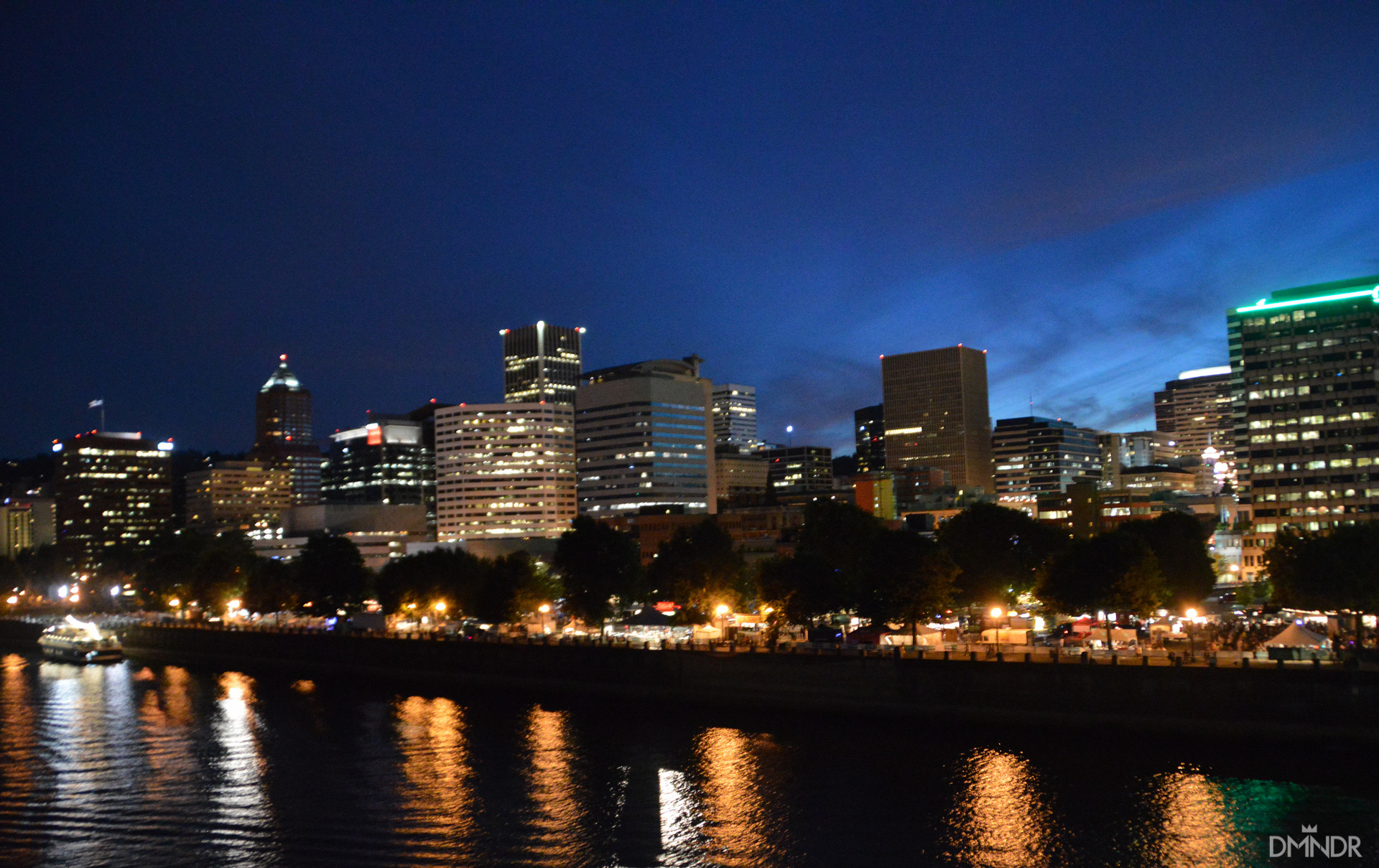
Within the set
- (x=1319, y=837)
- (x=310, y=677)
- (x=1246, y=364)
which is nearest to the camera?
(x=1319, y=837)

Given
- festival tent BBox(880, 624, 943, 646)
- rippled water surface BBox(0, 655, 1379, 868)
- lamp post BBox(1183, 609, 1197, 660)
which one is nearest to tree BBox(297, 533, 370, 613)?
rippled water surface BBox(0, 655, 1379, 868)

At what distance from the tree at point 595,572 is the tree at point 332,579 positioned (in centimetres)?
3034

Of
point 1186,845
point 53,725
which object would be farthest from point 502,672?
point 1186,845

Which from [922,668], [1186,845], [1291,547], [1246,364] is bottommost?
[1186,845]

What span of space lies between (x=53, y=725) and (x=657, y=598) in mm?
45079

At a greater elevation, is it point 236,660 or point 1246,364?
point 1246,364

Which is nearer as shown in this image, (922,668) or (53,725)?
(922,668)

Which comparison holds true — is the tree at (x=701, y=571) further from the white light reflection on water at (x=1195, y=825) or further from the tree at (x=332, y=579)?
the white light reflection on water at (x=1195, y=825)

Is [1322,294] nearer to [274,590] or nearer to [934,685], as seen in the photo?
[934,685]

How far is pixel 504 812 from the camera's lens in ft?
129

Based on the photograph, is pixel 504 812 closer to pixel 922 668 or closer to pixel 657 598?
pixel 922 668

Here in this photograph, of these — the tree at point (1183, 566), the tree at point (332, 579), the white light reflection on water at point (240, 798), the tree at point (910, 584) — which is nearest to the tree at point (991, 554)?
the tree at point (1183, 566)

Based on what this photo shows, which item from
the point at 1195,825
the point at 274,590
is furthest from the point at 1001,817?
the point at 274,590

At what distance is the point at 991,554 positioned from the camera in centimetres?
7956
